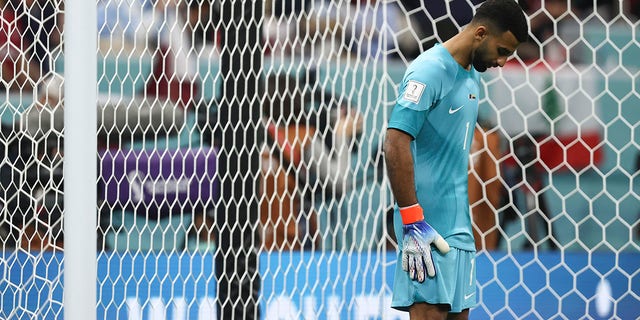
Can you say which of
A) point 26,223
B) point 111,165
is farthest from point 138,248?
point 26,223

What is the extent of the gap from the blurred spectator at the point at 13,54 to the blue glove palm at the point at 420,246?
2.38 metres

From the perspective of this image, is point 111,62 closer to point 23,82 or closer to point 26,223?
point 23,82

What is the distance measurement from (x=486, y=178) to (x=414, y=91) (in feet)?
5.22

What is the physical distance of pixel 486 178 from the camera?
3852 millimetres

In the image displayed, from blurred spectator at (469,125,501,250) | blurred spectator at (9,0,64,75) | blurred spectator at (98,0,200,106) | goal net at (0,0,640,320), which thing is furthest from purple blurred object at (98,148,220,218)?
blurred spectator at (469,125,501,250)

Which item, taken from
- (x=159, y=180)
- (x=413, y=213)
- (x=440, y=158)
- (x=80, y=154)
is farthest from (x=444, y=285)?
(x=159, y=180)

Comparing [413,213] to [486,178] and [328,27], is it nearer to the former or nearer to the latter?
[328,27]

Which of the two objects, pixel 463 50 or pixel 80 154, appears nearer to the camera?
pixel 463 50

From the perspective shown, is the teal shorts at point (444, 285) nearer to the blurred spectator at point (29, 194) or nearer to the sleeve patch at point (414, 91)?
the sleeve patch at point (414, 91)

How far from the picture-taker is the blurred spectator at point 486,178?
382cm

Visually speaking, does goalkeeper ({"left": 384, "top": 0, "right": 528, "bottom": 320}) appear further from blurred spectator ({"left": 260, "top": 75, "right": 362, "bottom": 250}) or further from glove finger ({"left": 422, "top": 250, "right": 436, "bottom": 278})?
blurred spectator ({"left": 260, "top": 75, "right": 362, "bottom": 250})

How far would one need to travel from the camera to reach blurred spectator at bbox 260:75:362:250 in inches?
144

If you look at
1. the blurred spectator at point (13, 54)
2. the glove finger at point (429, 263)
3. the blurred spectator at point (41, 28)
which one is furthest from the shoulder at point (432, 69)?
the blurred spectator at point (13, 54)

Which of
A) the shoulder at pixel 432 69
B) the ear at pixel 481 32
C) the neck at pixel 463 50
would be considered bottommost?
the shoulder at pixel 432 69
